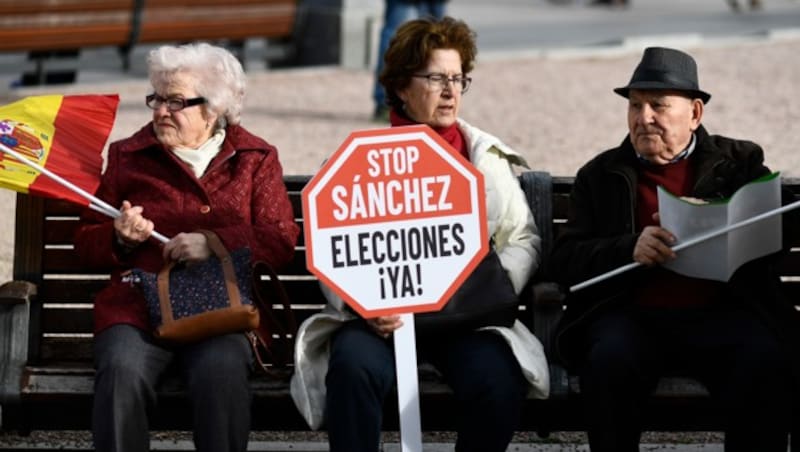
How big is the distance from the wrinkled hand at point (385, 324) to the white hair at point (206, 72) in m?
0.91

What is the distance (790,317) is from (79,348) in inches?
88.7

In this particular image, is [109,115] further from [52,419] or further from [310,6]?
[310,6]

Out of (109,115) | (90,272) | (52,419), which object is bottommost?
(52,419)

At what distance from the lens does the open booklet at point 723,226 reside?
5.57 metres

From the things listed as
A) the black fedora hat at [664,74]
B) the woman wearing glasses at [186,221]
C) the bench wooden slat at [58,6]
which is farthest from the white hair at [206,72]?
the bench wooden slat at [58,6]

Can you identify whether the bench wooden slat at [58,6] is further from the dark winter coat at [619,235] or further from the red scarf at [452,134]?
the dark winter coat at [619,235]

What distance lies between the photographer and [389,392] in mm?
5641

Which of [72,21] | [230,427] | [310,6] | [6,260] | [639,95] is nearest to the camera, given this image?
[230,427]

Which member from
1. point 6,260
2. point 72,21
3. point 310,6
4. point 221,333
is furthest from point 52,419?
point 310,6

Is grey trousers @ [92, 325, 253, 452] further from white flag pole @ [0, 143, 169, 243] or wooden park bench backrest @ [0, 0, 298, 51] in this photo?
wooden park bench backrest @ [0, 0, 298, 51]

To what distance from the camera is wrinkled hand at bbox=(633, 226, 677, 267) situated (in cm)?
563

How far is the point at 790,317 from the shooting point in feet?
18.8

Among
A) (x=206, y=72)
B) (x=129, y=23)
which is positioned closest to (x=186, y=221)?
(x=206, y=72)

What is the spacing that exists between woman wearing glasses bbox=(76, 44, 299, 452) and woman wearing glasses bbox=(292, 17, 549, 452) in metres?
0.25
